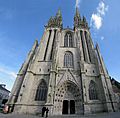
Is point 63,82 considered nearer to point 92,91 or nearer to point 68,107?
point 68,107

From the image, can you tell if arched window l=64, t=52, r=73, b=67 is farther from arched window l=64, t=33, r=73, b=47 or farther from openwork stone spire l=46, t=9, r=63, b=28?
openwork stone spire l=46, t=9, r=63, b=28

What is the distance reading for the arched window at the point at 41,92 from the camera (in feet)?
63.4

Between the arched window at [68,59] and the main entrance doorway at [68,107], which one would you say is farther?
the arched window at [68,59]

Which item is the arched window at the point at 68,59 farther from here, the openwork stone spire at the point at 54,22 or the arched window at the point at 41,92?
the openwork stone spire at the point at 54,22

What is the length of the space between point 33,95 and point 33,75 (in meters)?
3.68

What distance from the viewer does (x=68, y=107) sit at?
1948 cm

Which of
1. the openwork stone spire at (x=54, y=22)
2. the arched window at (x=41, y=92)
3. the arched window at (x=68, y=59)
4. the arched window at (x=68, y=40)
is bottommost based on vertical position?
the arched window at (x=41, y=92)

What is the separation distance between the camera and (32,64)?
21219mm

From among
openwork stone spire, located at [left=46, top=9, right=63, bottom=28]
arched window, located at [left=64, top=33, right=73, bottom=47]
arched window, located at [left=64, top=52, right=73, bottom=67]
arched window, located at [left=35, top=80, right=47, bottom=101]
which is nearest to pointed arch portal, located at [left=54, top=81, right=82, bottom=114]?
arched window, located at [left=35, top=80, right=47, bottom=101]

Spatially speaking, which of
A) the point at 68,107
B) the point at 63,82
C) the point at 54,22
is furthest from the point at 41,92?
the point at 54,22

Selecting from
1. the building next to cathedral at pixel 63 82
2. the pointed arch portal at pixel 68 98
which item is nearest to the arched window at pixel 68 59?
the building next to cathedral at pixel 63 82

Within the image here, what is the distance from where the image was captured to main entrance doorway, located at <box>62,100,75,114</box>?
62.6 feet

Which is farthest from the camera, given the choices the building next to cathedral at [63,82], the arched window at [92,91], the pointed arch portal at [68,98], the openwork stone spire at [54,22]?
the openwork stone spire at [54,22]

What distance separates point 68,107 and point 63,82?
4.36 m
